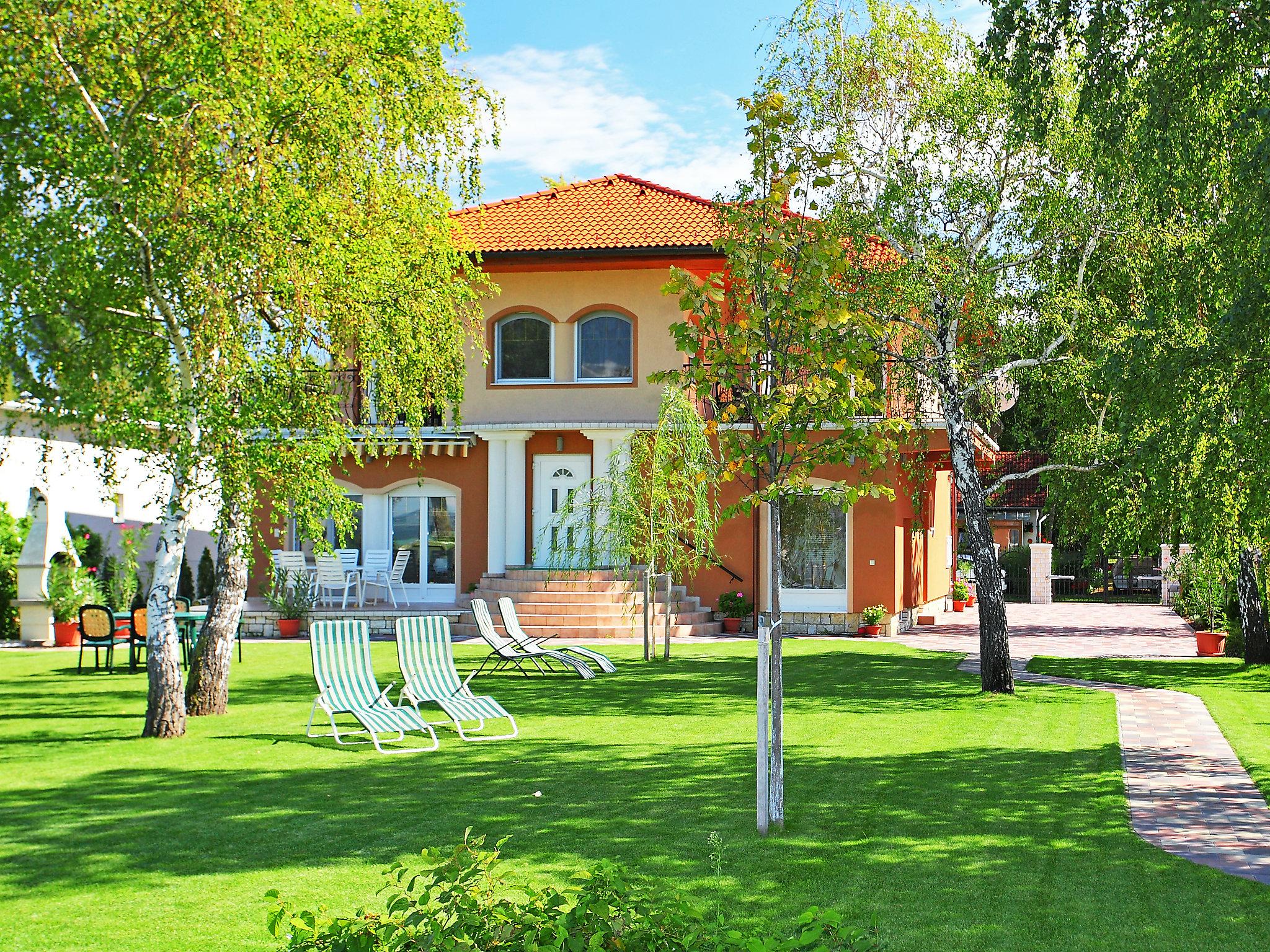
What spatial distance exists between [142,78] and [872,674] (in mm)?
12166

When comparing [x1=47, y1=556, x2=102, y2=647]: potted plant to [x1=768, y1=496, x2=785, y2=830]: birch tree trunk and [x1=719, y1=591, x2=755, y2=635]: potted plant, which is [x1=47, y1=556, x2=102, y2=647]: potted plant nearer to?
[x1=719, y1=591, x2=755, y2=635]: potted plant

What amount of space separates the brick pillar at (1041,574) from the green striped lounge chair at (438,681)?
26820 mm

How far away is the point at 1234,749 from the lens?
429 inches

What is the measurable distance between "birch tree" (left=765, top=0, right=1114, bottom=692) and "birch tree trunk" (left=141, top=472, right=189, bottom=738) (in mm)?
8226

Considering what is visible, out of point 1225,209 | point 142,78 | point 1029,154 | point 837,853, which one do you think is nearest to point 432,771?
point 837,853

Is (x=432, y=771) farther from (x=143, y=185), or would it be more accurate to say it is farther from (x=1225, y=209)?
(x=1225, y=209)

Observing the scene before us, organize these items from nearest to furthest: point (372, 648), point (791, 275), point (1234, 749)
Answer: point (791, 275) → point (1234, 749) → point (372, 648)

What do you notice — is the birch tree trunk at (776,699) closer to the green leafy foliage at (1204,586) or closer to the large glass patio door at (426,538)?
the green leafy foliage at (1204,586)

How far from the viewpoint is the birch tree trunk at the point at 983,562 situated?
15.0 metres

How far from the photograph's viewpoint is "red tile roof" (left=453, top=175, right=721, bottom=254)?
83.2ft

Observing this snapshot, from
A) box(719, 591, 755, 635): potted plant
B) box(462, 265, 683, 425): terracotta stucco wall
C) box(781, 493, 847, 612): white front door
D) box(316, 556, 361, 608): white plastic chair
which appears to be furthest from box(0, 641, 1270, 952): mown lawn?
box(462, 265, 683, 425): terracotta stucco wall

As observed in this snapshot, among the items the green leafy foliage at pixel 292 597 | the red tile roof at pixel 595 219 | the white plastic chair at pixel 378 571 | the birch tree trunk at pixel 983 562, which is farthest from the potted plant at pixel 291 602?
the birch tree trunk at pixel 983 562

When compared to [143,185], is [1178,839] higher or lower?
lower

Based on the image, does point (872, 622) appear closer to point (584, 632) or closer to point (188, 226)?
point (584, 632)
